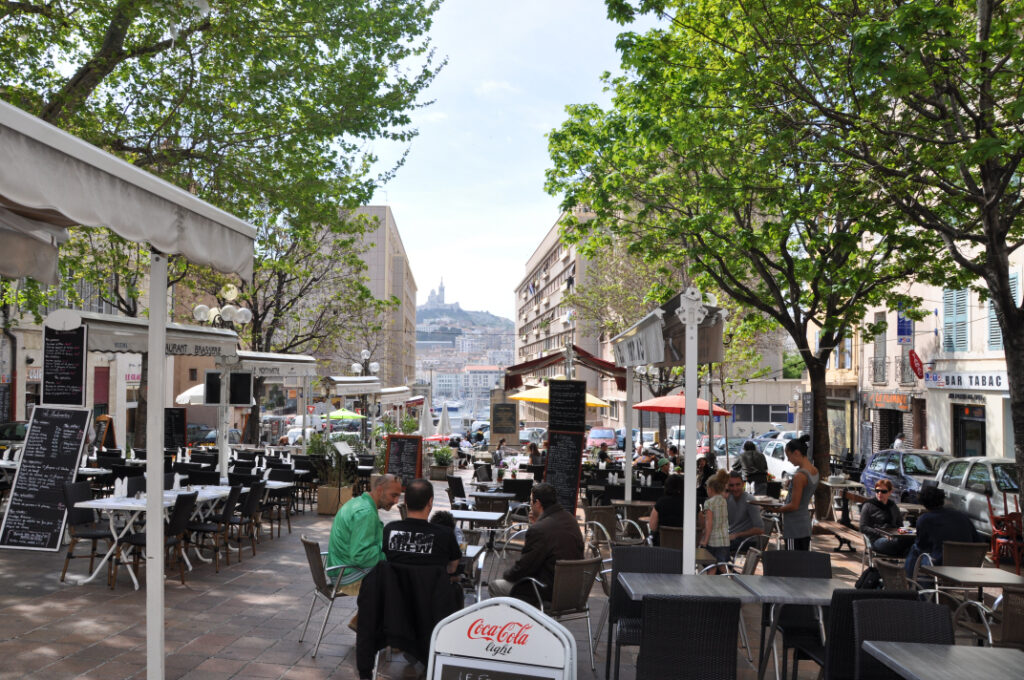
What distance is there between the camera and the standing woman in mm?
9070

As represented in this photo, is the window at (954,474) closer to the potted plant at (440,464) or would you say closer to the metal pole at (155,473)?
the potted plant at (440,464)

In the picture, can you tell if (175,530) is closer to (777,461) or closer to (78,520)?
(78,520)

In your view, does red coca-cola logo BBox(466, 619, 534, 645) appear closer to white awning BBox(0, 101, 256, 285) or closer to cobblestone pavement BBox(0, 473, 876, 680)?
white awning BBox(0, 101, 256, 285)

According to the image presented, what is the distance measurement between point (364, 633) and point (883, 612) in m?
2.89

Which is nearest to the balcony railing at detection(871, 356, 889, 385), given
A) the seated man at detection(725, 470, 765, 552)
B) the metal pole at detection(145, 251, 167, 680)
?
the seated man at detection(725, 470, 765, 552)

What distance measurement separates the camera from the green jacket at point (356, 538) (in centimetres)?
640

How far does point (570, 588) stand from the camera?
6.02 metres

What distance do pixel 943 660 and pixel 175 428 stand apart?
59.9 feet

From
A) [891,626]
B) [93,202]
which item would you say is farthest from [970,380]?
[93,202]

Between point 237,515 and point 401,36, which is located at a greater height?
point 401,36

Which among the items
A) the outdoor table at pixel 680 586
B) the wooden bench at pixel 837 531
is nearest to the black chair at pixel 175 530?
the outdoor table at pixel 680 586

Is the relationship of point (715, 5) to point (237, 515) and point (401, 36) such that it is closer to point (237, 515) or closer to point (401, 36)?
point (401, 36)

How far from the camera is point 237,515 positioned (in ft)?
35.0

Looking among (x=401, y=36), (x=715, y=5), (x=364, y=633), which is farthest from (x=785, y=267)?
(x=364, y=633)
